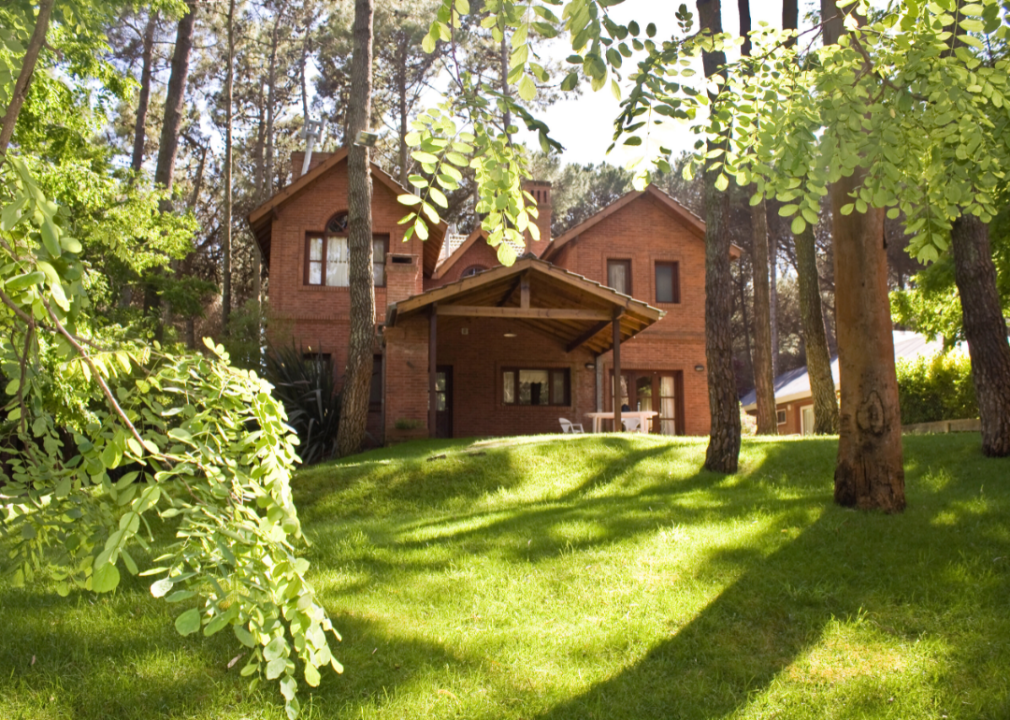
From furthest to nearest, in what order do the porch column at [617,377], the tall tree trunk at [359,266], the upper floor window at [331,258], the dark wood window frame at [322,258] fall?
the upper floor window at [331,258]
the dark wood window frame at [322,258]
the porch column at [617,377]
the tall tree trunk at [359,266]

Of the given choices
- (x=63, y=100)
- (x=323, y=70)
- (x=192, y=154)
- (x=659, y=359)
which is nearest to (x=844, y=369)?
(x=63, y=100)

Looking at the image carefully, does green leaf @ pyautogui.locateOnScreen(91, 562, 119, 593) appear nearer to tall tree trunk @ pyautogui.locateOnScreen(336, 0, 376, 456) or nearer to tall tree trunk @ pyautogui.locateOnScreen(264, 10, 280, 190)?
tall tree trunk @ pyautogui.locateOnScreen(336, 0, 376, 456)

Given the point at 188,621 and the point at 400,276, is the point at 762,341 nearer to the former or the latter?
the point at 400,276

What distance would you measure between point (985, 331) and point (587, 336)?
9626 mm

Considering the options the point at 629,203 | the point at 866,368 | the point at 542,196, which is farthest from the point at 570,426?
the point at 866,368

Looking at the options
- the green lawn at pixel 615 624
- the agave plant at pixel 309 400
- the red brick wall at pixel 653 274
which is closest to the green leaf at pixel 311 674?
the green lawn at pixel 615 624

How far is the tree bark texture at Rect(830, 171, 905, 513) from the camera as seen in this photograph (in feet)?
23.1

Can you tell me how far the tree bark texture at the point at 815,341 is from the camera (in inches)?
599

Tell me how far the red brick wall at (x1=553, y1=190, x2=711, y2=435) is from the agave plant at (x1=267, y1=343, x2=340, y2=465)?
24.3ft

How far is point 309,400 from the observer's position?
1634 centimetres

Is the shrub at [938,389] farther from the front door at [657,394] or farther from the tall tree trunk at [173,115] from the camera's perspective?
the tall tree trunk at [173,115]

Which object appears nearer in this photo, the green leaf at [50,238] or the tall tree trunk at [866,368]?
the green leaf at [50,238]

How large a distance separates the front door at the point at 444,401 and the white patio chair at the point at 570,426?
3157 millimetres

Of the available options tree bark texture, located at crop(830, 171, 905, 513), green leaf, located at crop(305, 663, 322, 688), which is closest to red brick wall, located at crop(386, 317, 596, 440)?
tree bark texture, located at crop(830, 171, 905, 513)
